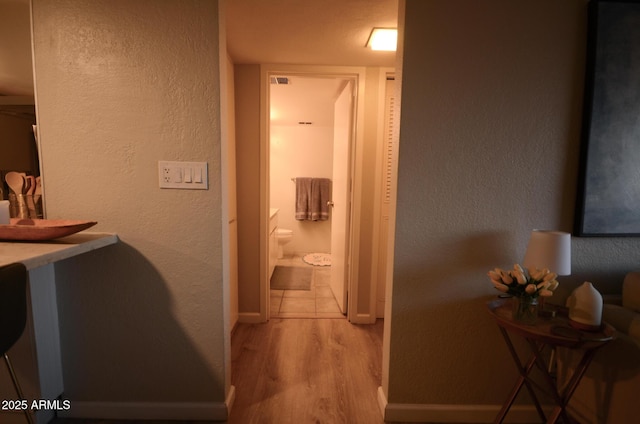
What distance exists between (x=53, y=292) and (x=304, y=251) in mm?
3443

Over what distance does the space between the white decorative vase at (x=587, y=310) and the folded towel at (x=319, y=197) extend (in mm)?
3569

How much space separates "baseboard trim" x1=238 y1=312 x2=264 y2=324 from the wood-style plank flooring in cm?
4

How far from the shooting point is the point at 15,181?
55.0 inches

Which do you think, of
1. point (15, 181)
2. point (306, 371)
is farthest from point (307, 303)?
point (15, 181)

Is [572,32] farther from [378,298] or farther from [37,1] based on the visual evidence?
[37,1]

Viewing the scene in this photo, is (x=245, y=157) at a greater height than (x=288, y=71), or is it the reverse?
(x=288, y=71)

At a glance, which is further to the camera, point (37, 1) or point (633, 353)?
point (37, 1)

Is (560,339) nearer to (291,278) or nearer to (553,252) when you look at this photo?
(553,252)

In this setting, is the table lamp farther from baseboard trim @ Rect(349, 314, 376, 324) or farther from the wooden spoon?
the wooden spoon

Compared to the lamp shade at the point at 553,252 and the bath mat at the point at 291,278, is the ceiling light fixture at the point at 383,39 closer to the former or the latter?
the lamp shade at the point at 553,252

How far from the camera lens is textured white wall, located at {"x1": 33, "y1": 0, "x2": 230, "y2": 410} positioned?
122cm

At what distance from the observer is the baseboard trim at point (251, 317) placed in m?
2.35

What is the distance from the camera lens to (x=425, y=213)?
131 centimetres

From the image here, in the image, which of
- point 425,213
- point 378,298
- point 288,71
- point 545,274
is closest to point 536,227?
point 545,274
